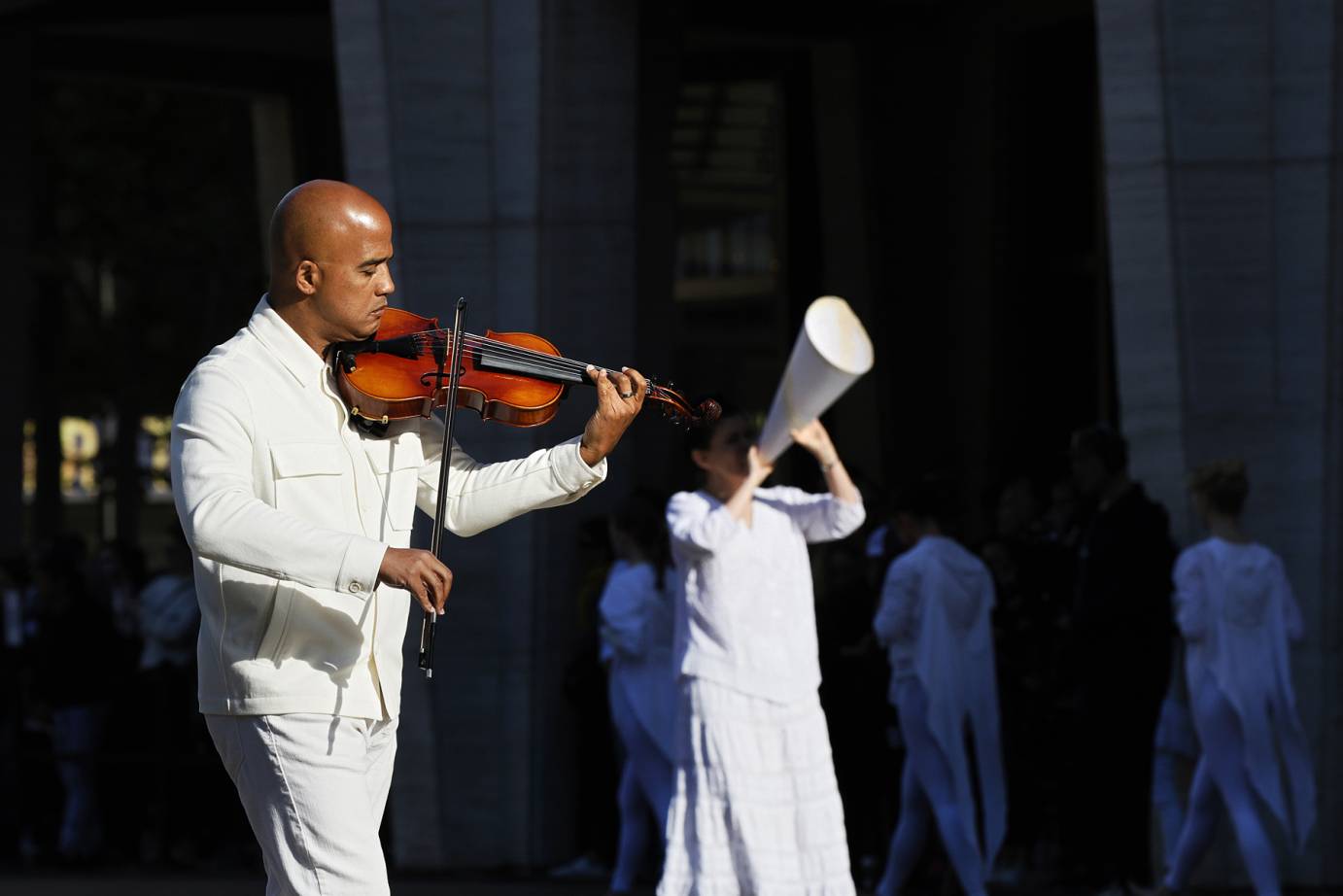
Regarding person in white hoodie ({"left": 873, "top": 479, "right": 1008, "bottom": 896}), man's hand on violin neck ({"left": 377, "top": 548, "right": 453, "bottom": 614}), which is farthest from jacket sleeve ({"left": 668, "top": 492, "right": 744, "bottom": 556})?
man's hand on violin neck ({"left": 377, "top": 548, "right": 453, "bottom": 614})

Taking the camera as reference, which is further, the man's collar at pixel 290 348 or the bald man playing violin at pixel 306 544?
the man's collar at pixel 290 348

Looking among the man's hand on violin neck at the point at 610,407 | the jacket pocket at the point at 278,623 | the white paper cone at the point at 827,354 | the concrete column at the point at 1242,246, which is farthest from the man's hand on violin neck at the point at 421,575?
the concrete column at the point at 1242,246

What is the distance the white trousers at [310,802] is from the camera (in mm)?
4062

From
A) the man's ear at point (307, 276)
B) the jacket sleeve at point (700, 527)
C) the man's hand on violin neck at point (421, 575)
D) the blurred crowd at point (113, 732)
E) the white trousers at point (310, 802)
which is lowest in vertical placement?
the blurred crowd at point (113, 732)

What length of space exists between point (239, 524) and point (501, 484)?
74 centimetres

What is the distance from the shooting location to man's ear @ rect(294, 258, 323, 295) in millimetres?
4277

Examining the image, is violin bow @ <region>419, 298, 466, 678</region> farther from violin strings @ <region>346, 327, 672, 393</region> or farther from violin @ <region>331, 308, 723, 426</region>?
violin strings @ <region>346, 327, 672, 393</region>

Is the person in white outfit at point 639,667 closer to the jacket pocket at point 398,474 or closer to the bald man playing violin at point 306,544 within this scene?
the jacket pocket at point 398,474

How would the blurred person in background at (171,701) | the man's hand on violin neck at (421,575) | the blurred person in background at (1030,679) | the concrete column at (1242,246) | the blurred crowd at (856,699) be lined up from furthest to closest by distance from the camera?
1. the blurred person in background at (171,701)
2. the blurred person in background at (1030,679)
3. the concrete column at (1242,246)
4. the blurred crowd at (856,699)
5. the man's hand on violin neck at (421,575)

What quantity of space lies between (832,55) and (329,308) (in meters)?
14.7

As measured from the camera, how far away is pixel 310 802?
407cm

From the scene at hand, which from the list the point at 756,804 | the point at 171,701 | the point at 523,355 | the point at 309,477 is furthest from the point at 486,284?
the point at 309,477

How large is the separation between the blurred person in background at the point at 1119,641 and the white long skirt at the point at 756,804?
81.7 inches

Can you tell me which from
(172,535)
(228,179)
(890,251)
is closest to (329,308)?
(172,535)
